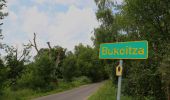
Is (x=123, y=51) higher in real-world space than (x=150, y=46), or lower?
lower

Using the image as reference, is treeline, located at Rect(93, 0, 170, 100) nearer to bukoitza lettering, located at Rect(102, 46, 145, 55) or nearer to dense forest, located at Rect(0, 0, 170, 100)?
dense forest, located at Rect(0, 0, 170, 100)

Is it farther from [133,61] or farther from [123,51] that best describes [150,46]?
[123,51]

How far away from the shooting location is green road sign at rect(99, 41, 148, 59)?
16.8 ft

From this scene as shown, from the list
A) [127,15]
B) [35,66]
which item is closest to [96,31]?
[35,66]

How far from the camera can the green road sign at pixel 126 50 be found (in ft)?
16.8

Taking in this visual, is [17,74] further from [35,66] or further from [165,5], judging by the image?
[165,5]

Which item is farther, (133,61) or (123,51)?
(133,61)

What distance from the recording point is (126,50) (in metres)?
5.34

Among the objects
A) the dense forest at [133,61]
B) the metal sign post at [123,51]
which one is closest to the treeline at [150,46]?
the dense forest at [133,61]

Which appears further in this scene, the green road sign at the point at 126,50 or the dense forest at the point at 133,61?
the dense forest at the point at 133,61

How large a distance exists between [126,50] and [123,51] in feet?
0.23

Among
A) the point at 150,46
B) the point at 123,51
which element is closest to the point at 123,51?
the point at 123,51

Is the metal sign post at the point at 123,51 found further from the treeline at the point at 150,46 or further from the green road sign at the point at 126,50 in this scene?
the treeline at the point at 150,46

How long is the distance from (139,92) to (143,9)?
4.04 m
